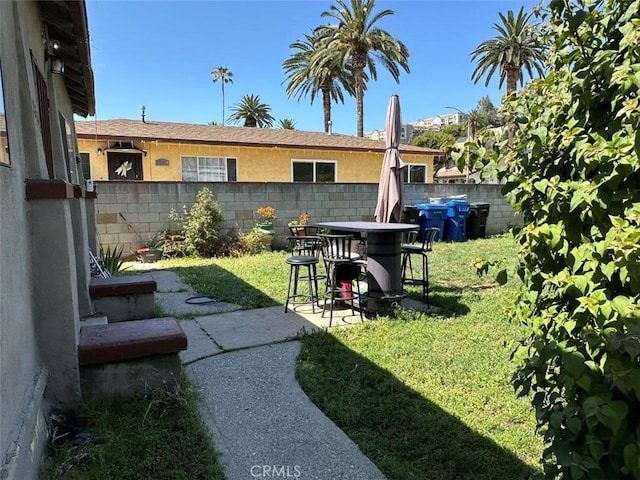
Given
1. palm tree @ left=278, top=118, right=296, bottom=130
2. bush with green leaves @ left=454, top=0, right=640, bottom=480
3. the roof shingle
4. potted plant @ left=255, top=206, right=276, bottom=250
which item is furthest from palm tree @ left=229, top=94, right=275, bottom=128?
bush with green leaves @ left=454, top=0, right=640, bottom=480

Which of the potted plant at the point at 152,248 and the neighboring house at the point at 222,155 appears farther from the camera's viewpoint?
the neighboring house at the point at 222,155

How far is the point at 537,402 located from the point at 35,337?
8.72ft

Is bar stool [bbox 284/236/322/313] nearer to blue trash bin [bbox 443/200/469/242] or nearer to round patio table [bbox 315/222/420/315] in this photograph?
round patio table [bbox 315/222/420/315]

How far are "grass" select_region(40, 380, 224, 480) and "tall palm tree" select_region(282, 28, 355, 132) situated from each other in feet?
66.2

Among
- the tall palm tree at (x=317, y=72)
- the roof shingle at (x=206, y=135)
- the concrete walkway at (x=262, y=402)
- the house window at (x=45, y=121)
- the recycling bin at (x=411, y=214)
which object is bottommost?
the concrete walkway at (x=262, y=402)

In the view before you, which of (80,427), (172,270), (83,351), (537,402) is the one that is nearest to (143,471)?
(80,427)

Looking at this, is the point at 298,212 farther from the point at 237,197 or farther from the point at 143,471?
the point at 143,471

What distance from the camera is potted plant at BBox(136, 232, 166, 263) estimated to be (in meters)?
8.84

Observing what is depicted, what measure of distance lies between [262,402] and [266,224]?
24.4 feet

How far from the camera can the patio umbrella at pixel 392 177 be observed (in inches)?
249

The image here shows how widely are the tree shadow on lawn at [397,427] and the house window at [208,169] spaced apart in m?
11.1

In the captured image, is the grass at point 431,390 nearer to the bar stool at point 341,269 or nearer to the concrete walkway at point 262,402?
the concrete walkway at point 262,402

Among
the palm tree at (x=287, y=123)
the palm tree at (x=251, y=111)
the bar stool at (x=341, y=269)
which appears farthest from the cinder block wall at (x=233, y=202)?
the palm tree at (x=287, y=123)

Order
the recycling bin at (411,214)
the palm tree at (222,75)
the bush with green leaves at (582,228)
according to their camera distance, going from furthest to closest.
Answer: the palm tree at (222,75) < the recycling bin at (411,214) < the bush with green leaves at (582,228)
